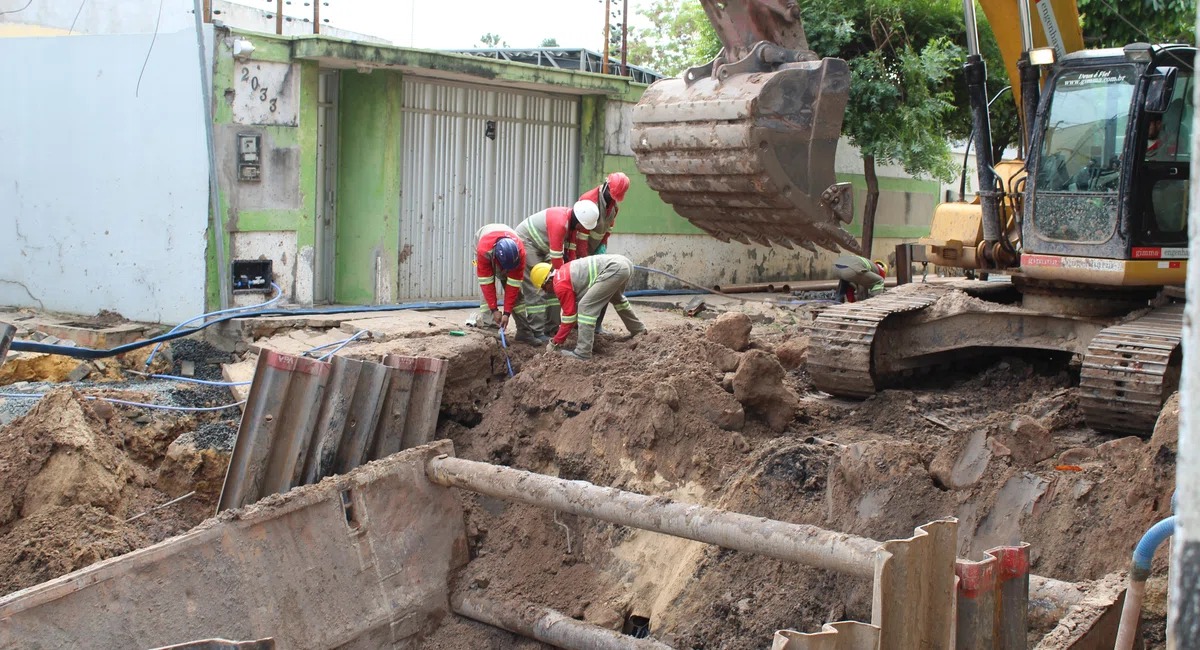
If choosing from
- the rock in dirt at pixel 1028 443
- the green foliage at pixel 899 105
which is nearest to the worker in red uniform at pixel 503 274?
the rock in dirt at pixel 1028 443

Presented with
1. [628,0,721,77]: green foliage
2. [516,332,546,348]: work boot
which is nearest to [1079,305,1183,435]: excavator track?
[516,332,546,348]: work boot

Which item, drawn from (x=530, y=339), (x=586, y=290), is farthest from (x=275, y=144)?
(x=586, y=290)

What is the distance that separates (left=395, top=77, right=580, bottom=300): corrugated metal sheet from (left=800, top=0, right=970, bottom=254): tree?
12.8 feet

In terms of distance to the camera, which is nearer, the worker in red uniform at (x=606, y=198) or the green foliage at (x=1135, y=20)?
the worker in red uniform at (x=606, y=198)

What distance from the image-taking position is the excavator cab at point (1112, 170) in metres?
6.75

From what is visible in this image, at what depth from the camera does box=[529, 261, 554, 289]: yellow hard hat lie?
8617 millimetres

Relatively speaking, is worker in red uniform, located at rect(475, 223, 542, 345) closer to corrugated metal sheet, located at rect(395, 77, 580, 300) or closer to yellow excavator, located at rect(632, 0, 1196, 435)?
yellow excavator, located at rect(632, 0, 1196, 435)

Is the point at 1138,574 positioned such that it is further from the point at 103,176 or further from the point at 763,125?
the point at 103,176

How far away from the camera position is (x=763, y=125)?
6.79 meters

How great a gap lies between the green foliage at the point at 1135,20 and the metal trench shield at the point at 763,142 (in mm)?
8619

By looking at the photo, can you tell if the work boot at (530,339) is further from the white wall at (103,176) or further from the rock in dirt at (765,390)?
the white wall at (103,176)

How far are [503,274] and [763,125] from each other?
9.37 feet

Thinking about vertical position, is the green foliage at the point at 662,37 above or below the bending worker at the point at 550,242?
above

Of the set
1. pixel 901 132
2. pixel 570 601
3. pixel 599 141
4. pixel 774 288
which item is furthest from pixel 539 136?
pixel 570 601
